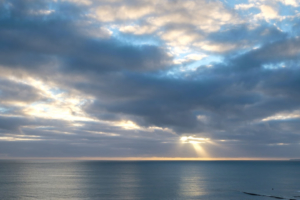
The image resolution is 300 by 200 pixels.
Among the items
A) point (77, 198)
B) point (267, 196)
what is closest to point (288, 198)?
point (267, 196)

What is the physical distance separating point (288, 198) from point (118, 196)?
5388cm

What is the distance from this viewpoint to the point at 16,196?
303 ft

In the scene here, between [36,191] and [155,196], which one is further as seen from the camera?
[36,191]

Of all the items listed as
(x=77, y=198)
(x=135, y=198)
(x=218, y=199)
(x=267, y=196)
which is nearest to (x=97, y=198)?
(x=77, y=198)

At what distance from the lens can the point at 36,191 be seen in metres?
104

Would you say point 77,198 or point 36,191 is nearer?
point 77,198

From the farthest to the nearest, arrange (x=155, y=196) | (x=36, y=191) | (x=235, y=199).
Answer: (x=36, y=191) → (x=155, y=196) → (x=235, y=199)

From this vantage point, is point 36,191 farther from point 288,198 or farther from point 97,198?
point 288,198

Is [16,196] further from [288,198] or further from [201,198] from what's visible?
[288,198]

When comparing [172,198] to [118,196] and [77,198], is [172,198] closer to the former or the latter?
[118,196]

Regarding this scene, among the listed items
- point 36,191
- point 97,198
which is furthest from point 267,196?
point 36,191

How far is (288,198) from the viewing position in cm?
8769

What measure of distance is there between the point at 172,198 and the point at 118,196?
58.5 feet

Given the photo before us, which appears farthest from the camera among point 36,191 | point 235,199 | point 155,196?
point 36,191
